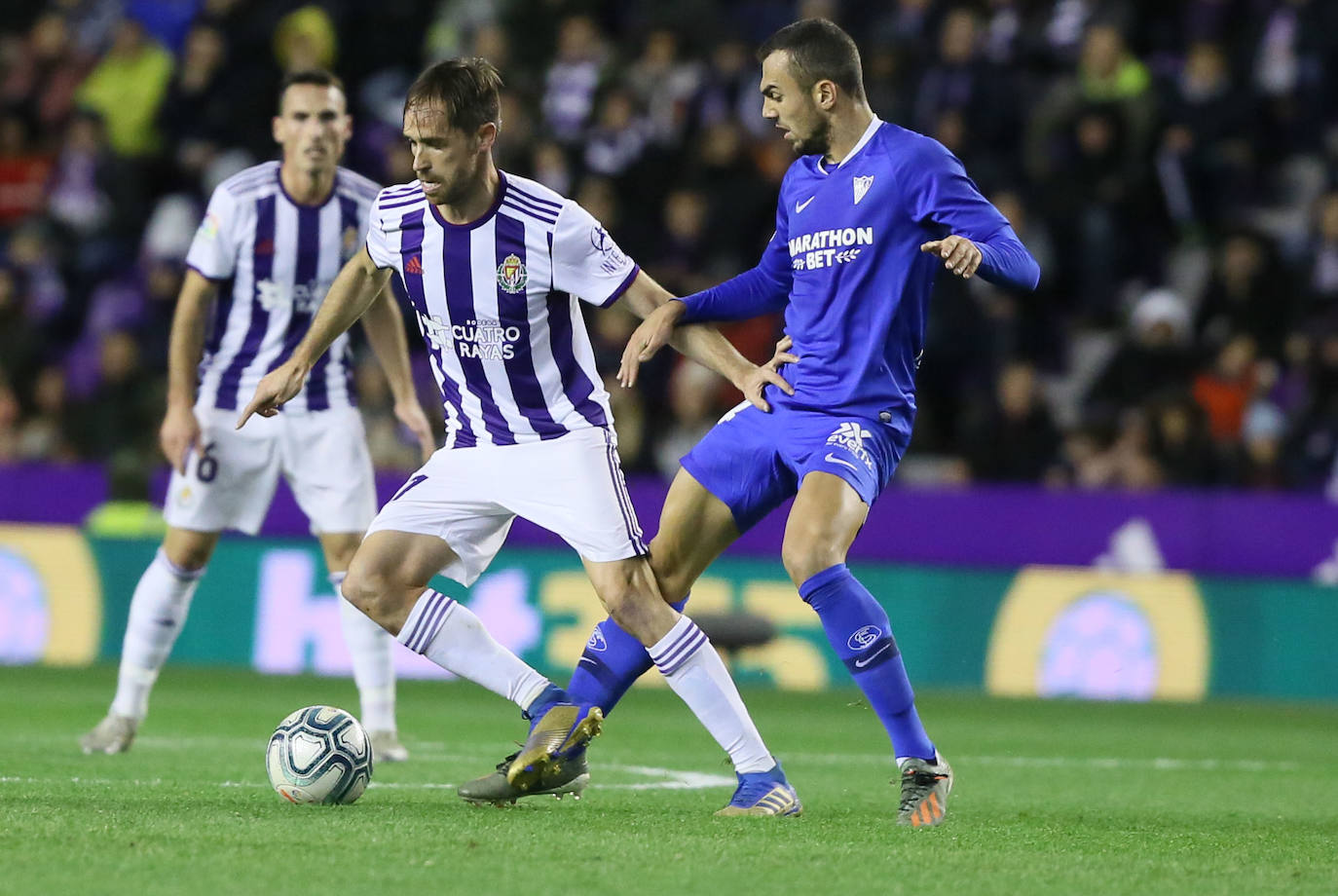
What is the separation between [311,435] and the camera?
24.9 feet

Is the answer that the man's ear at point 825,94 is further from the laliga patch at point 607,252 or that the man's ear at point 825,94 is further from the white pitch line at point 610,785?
the white pitch line at point 610,785

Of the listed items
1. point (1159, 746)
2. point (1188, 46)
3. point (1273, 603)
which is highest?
point (1188, 46)

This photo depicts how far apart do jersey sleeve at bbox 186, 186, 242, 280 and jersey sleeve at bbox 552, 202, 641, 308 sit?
6.78 ft

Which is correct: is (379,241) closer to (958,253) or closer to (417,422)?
(417,422)

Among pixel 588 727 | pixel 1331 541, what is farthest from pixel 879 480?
pixel 1331 541

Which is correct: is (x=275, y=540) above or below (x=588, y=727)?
above

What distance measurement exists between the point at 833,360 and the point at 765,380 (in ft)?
0.70

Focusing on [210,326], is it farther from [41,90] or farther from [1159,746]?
[41,90]

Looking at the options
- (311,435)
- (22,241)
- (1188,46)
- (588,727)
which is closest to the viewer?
(588,727)

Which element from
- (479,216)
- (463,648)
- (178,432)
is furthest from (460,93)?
(178,432)

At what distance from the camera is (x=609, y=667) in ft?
19.9

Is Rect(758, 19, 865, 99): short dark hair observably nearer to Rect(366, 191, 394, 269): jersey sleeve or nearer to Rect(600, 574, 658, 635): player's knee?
Rect(366, 191, 394, 269): jersey sleeve

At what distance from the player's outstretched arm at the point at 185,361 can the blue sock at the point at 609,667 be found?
7.06 feet

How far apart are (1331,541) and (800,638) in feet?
10.2
